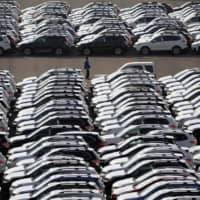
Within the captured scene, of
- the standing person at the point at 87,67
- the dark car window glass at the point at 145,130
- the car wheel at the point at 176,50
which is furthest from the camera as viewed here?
the car wheel at the point at 176,50

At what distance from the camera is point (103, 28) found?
38812mm

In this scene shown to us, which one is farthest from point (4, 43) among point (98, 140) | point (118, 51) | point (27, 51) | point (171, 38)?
point (98, 140)

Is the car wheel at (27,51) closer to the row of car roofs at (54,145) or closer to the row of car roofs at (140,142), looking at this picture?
the row of car roofs at (54,145)

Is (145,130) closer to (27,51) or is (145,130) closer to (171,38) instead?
(171,38)

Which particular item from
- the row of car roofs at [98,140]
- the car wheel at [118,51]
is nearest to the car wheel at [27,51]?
the car wheel at [118,51]

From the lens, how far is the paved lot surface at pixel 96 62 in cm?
3488

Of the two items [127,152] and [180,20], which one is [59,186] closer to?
[127,152]

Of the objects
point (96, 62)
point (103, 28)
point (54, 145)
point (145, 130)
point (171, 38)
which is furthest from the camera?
point (103, 28)

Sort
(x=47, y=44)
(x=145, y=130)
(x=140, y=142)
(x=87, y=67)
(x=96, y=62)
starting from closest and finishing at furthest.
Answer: (x=140, y=142) → (x=145, y=130) → (x=87, y=67) → (x=96, y=62) → (x=47, y=44)

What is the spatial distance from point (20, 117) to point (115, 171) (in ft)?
21.2

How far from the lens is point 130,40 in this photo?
37688 mm

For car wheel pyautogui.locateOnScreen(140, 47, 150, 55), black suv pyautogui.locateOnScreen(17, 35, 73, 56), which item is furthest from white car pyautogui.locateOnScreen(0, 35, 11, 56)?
car wheel pyautogui.locateOnScreen(140, 47, 150, 55)

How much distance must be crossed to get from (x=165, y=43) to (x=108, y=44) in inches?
133

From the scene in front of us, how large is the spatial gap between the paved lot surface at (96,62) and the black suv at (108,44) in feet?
1.53
